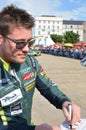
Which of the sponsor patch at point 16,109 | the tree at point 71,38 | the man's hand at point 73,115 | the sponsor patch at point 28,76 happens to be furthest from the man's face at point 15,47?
the tree at point 71,38

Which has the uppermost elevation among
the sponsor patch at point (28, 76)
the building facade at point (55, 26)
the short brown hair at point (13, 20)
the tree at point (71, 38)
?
the short brown hair at point (13, 20)

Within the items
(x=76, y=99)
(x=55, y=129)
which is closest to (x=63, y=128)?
(x=55, y=129)

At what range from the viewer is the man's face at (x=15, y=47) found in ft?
8.43

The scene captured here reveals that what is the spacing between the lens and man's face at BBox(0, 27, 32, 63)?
8.43 ft

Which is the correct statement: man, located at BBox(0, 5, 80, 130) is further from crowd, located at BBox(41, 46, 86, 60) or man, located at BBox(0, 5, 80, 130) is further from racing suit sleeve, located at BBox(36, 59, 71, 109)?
crowd, located at BBox(41, 46, 86, 60)

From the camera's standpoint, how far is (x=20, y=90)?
8.80 ft

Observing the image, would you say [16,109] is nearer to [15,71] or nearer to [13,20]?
[15,71]

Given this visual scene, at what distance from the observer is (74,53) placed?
1816 inches

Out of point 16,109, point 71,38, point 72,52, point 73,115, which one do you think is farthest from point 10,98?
point 71,38

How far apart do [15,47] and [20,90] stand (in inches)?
11.9

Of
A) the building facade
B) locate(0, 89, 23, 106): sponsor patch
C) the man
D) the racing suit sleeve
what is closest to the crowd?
the racing suit sleeve

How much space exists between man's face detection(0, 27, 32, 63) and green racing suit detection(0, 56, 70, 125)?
6cm

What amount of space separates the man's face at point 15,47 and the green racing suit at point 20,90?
56 millimetres

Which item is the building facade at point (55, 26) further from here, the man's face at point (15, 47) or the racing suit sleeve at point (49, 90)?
the man's face at point (15, 47)
